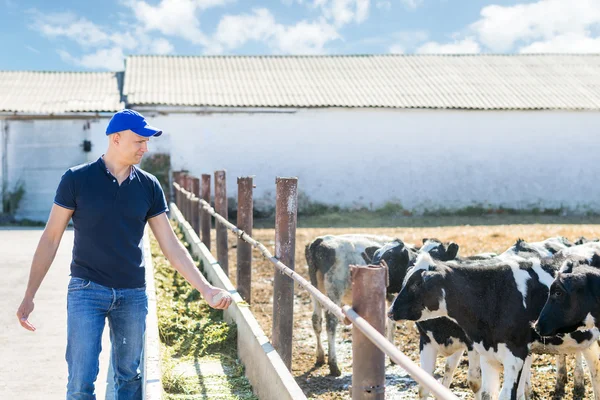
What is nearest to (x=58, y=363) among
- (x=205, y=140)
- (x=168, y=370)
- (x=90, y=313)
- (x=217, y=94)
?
(x=168, y=370)

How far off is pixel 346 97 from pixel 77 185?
23.0m

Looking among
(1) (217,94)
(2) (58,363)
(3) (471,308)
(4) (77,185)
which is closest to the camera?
(4) (77,185)

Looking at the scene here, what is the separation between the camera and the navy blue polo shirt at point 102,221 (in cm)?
447

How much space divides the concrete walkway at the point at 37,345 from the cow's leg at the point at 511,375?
307cm

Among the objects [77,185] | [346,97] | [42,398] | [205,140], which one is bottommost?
[42,398]

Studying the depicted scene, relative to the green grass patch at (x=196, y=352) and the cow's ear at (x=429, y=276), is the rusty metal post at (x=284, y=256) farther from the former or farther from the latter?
the cow's ear at (x=429, y=276)

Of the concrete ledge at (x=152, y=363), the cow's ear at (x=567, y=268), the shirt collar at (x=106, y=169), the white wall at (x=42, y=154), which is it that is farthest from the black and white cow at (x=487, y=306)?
the white wall at (x=42, y=154)

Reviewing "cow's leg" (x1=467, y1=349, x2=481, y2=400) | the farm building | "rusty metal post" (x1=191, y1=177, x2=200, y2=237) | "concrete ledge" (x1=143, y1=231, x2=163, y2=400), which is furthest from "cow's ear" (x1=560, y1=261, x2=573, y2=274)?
the farm building

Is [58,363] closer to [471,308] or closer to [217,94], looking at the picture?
[471,308]

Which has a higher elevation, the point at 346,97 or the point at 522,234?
the point at 346,97

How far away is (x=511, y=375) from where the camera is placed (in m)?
5.77

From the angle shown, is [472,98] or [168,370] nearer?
[168,370]

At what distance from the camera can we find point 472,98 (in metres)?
27.2

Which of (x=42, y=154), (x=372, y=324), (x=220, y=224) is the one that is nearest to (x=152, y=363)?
(x=372, y=324)
